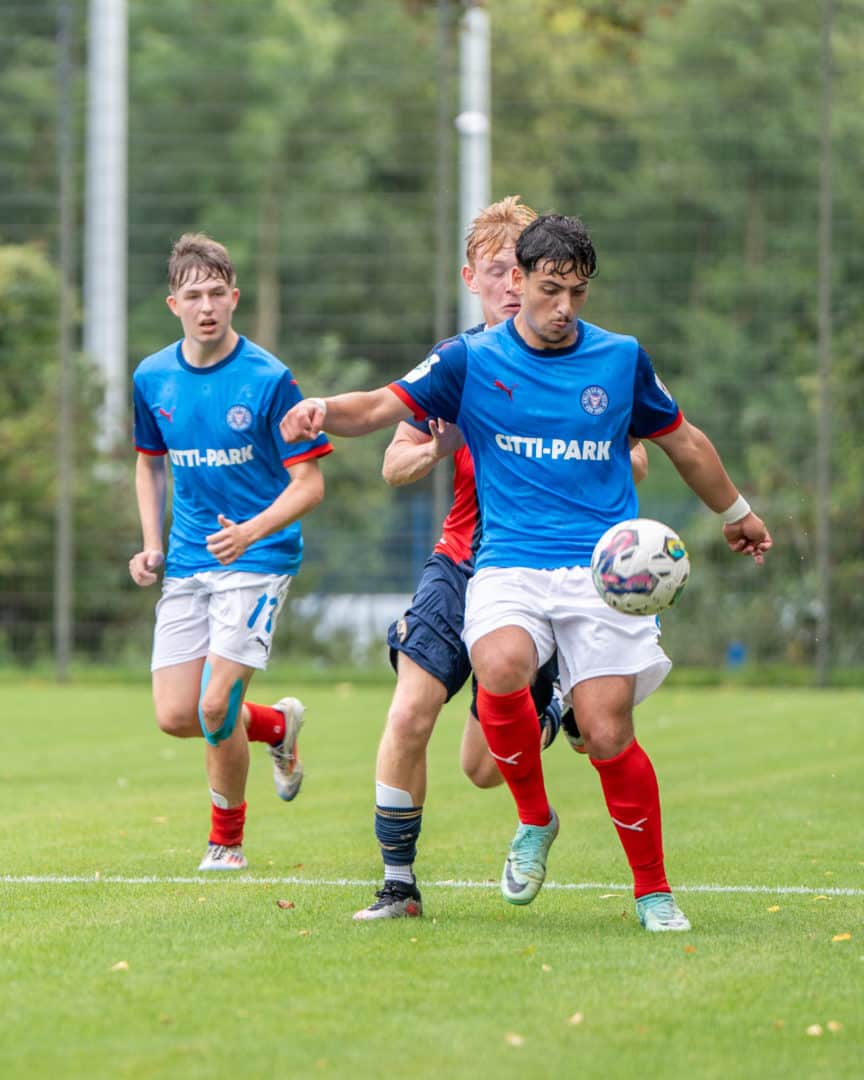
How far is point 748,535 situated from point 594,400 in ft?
2.60

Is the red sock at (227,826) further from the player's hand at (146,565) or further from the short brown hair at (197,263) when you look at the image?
the short brown hair at (197,263)

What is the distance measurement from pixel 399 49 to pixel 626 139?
420 cm

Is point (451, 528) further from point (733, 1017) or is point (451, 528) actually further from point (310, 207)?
point (310, 207)

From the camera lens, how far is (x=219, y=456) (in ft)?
23.5

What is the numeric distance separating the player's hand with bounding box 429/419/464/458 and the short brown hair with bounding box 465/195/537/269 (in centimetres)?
79

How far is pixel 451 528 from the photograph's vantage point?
253 inches

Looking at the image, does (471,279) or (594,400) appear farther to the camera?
(471,279)

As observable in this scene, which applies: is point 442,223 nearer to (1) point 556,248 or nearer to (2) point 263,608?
(2) point 263,608

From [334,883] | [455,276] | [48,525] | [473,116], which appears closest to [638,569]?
[334,883]

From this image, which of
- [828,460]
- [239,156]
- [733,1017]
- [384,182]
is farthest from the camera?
[384,182]

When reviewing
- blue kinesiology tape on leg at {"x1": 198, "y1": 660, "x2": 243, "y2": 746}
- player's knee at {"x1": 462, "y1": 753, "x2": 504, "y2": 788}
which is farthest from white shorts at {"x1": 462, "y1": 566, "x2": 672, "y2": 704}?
blue kinesiology tape on leg at {"x1": 198, "y1": 660, "x2": 243, "y2": 746}

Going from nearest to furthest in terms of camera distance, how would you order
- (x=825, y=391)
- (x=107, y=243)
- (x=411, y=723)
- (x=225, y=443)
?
(x=411, y=723) → (x=225, y=443) → (x=825, y=391) → (x=107, y=243)

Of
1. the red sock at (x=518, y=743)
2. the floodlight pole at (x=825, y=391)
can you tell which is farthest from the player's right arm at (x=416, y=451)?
the floodlight pole at (x=825, y=391)

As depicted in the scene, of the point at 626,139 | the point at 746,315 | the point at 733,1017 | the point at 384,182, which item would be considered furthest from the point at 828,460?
the point at 384,182
